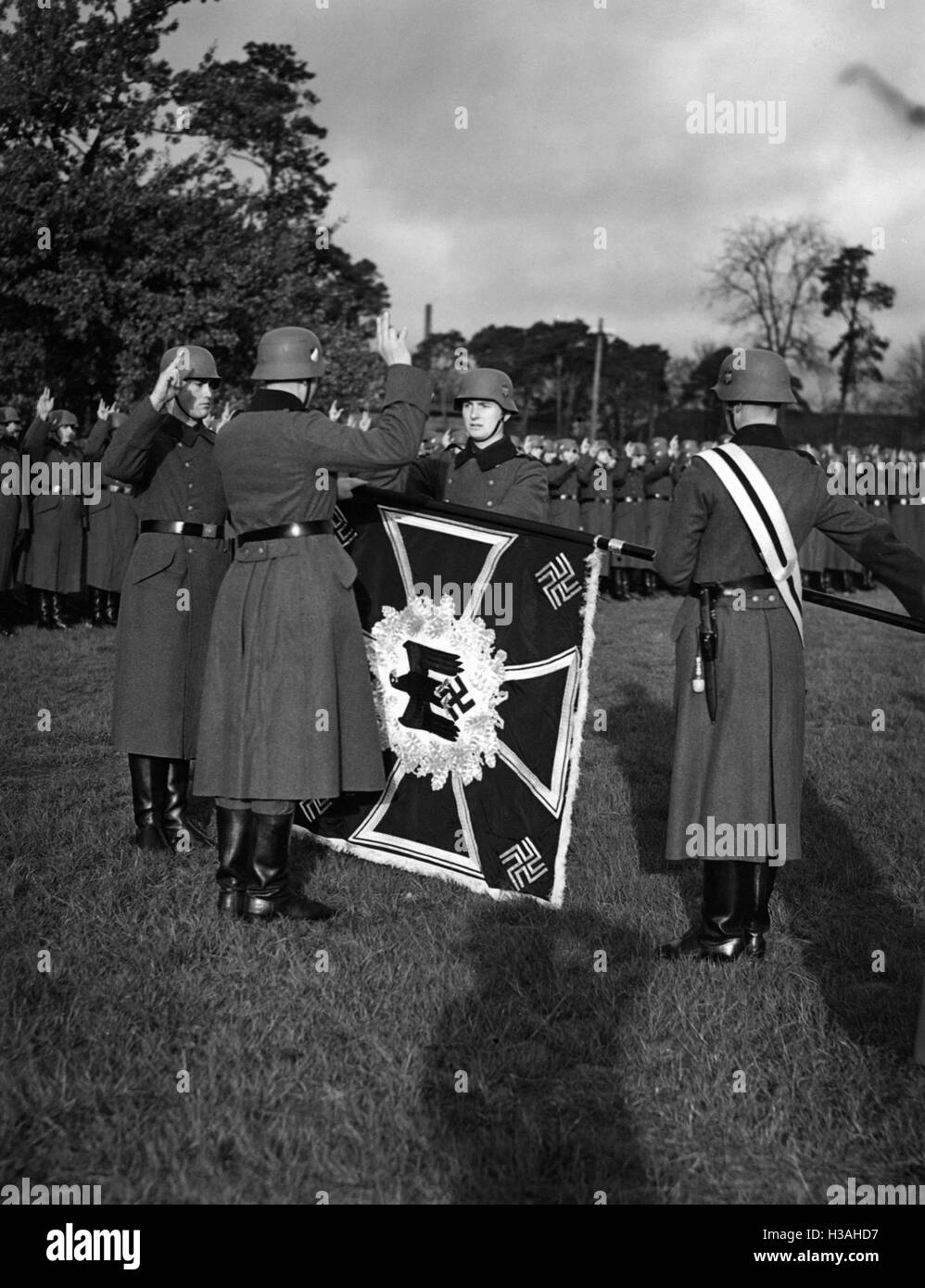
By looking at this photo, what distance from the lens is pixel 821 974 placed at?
4.83 m

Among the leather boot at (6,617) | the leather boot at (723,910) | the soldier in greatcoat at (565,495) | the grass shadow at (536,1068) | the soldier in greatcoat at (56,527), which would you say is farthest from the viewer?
the soldier in greatcoat at (565,495)

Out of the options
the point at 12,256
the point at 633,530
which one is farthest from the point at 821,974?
the point at 12,256

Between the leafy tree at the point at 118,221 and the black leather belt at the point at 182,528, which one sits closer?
the black leather belt at the point at 182,528

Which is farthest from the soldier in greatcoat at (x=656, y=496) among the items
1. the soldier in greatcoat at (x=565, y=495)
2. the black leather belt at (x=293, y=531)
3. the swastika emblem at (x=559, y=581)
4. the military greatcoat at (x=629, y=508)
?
the black leather belt at (x=293, y=531)

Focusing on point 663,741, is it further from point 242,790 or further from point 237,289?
point 237,289

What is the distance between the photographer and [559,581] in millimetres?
5398

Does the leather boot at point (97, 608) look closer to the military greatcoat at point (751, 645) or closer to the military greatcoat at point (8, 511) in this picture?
the military greatcoat at point (8, 511)

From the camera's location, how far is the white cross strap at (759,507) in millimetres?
4633

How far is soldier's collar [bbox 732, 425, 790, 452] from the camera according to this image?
4.73 metres

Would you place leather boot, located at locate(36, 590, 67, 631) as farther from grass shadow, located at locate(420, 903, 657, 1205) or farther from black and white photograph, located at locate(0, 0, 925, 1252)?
grass shadow, located at locate(420, 903, 657, 1205)

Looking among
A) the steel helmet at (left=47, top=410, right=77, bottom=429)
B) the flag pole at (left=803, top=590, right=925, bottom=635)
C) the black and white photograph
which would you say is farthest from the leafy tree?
the flag pole at (left=803, top=590, right=925, bottom=635)

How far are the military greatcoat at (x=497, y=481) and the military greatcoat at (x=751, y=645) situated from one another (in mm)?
1950

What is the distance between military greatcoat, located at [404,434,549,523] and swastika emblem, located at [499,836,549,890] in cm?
192

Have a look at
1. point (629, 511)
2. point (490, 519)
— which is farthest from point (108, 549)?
point (490, 519)
